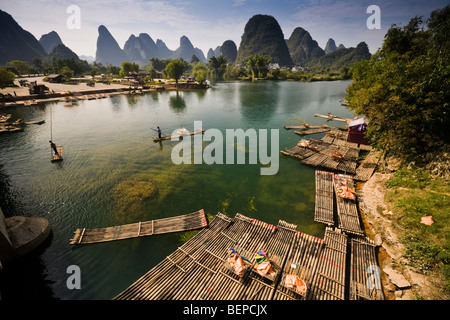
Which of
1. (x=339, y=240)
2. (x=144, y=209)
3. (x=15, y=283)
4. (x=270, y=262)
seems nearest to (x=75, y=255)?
(x=15, y=283)

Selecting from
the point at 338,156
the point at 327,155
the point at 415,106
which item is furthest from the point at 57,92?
the point at 415,106

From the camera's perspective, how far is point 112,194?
68.5 ft

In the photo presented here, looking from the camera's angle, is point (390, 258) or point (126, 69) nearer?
point (390, 258)

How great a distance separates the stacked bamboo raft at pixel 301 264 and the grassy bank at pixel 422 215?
236 inches

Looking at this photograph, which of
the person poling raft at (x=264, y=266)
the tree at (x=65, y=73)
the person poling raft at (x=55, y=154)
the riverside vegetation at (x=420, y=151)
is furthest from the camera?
the tree at (x=65, y=73)

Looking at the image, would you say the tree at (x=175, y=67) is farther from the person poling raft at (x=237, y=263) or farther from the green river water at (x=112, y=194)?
the person poling raft at (x=237, y=263)

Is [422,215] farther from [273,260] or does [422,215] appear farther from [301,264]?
A: [273,260]

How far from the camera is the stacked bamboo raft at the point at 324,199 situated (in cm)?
1708

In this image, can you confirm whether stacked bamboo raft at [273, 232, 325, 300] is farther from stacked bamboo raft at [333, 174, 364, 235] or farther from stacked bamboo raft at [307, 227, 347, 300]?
stacked bamboo raft at [333, 174, 364, 235]

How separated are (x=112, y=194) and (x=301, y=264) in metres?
20.2

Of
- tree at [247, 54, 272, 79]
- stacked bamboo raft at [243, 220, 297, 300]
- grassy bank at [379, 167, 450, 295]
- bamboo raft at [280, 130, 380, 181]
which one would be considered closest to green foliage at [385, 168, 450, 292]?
grassy bank at [379, 167, 450, 295]

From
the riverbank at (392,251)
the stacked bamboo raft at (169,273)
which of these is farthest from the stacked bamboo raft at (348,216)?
the stacked bamboo raft at (169,273)

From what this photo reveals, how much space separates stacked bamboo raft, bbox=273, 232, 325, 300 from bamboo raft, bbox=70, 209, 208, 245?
7495 mm

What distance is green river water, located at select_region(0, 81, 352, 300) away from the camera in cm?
1323
